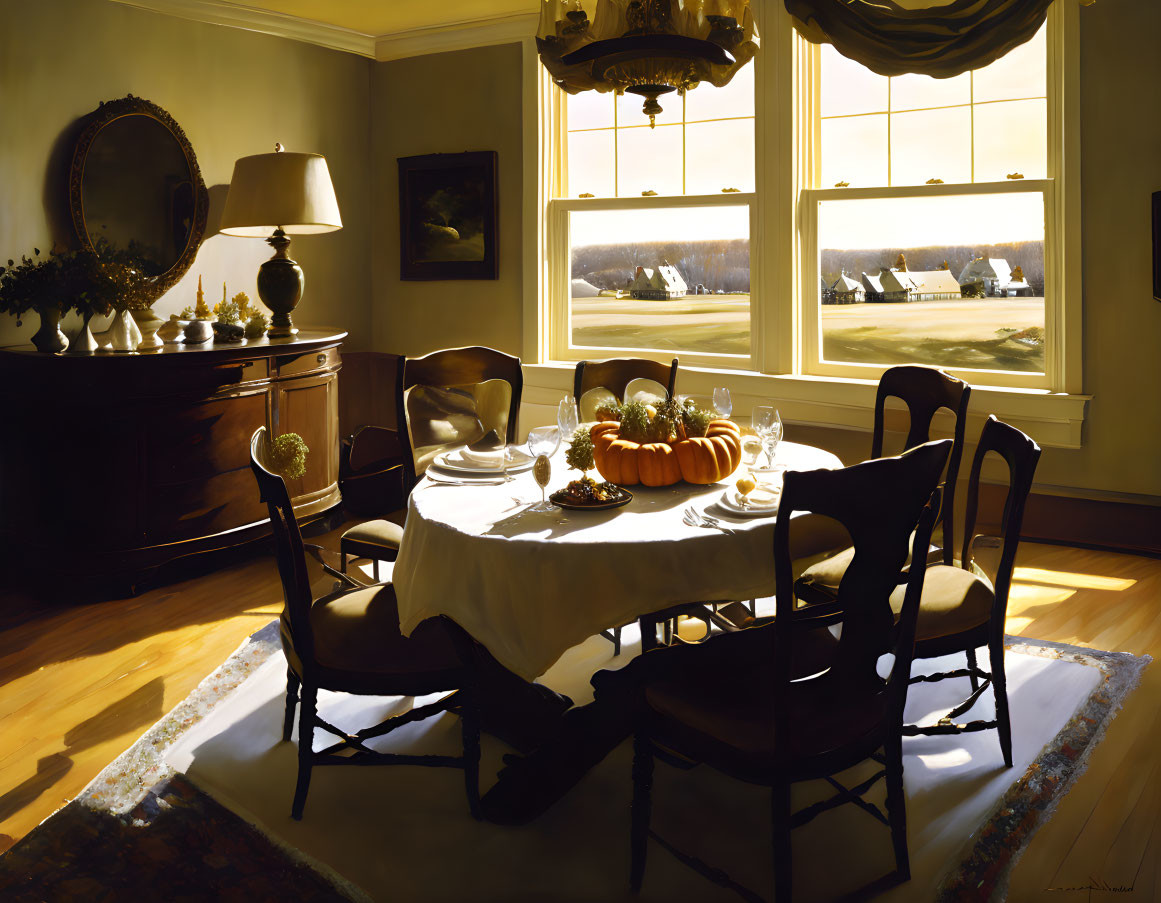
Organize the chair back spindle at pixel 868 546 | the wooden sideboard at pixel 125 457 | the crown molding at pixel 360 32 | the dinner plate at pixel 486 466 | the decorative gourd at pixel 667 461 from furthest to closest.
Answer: the crown molding at pixel 360 32 → the wooden sideboard at pixel 125 457 → the dinner plate at pixel 486 466 → the decorative gourd at pixel 667 461 → the chair back spindle at pixel 868 546

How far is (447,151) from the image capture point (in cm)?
561

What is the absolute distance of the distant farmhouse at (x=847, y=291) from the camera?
4.76 metres

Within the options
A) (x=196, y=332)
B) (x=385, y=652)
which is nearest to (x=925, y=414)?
(x=385, y=652)

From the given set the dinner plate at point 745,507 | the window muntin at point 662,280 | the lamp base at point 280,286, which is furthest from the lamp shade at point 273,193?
the dinner plate at point 745,507

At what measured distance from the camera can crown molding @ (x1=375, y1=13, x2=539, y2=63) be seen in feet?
17.1

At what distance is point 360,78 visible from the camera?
573 centimetres

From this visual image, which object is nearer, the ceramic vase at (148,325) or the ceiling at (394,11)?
the ceramic vase at (148,325)

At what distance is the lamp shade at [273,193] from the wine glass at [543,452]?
7.72 ft

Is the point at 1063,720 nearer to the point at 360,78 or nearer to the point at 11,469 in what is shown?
the point at 11,469

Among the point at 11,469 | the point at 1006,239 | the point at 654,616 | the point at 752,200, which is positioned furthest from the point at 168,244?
the point at 1006,239

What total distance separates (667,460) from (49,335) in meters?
2.72
